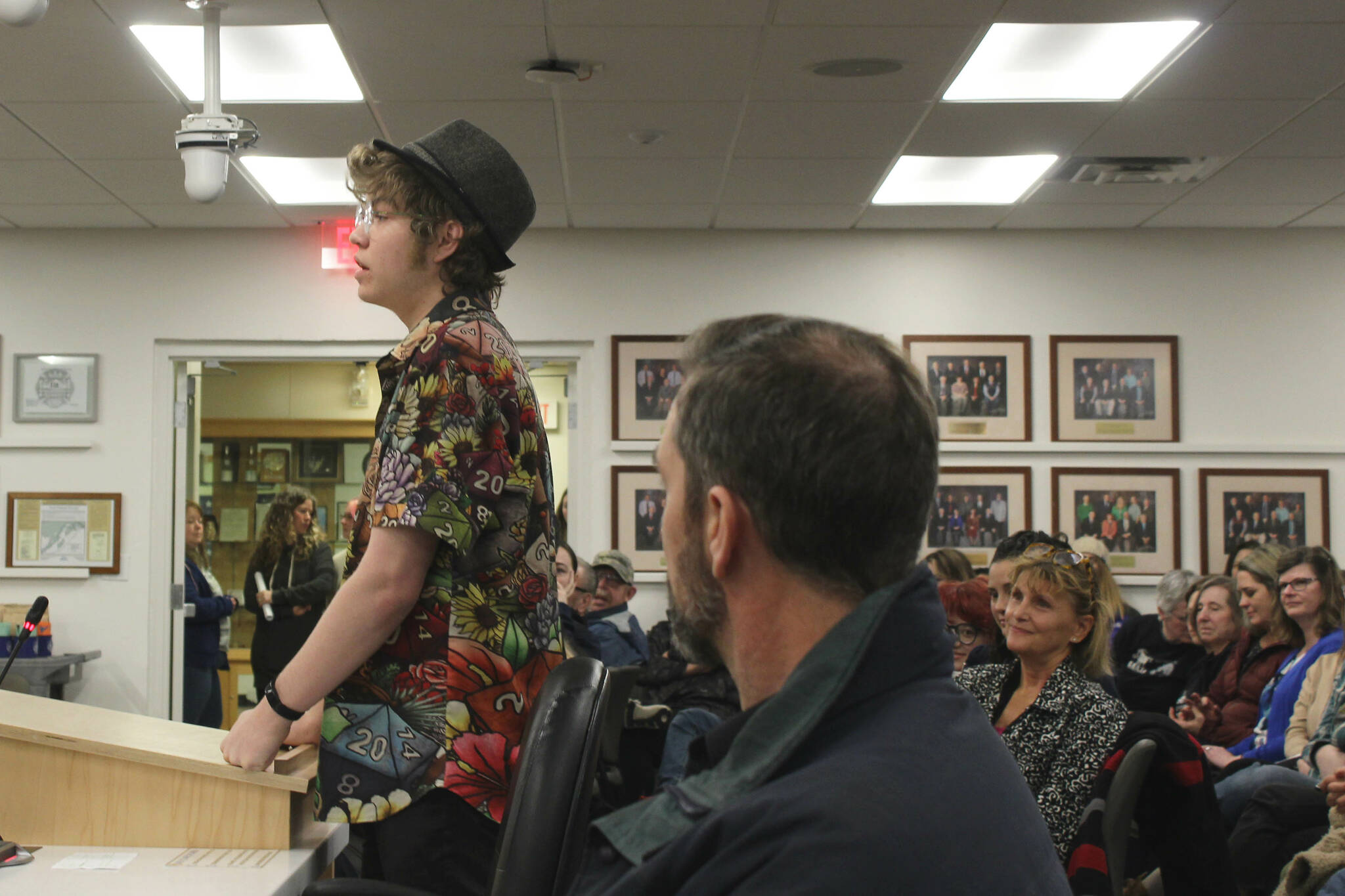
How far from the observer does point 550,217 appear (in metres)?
5.74

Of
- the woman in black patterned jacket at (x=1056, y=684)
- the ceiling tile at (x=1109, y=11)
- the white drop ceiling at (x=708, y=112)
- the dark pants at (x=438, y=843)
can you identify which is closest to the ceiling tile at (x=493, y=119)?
the white drop ceiling at (x=708, y=112)

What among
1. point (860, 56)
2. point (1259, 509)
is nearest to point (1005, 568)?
point (860, 56)

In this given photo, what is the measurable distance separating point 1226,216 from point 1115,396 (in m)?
0.99

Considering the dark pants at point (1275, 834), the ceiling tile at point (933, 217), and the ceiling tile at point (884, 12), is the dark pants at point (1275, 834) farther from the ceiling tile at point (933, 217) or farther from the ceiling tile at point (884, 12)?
the ceiling tile at point (933, 217)

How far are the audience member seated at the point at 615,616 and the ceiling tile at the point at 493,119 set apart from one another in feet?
6.15

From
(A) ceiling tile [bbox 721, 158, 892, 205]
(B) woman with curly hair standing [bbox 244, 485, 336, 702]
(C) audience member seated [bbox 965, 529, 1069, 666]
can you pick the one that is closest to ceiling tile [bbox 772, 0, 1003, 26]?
(A) ceiling tile [bbox 721, 158, 892, 205]

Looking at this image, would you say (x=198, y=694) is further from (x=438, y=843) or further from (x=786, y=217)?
(x=438, y=843)

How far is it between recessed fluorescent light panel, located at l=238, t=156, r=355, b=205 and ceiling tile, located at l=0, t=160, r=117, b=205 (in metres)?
0.72

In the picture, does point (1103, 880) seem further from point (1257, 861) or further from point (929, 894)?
point (929, 894)

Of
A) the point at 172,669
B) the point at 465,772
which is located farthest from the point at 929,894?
the point at 172,669

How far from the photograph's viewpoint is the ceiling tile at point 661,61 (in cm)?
369

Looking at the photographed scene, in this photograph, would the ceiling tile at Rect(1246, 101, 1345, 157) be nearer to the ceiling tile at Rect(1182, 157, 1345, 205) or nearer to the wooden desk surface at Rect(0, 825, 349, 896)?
the ceiling tile at Rect(1182, 157, 1345, 205)

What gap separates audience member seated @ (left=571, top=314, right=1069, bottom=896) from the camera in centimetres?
67

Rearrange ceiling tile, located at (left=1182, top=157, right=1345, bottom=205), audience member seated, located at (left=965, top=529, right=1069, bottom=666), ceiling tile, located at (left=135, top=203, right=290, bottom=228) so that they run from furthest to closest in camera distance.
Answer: ceiling tile, located at (left=135, top=203, right=290, bottom=228), ceiling tile, located at (left=1182, top=157, right=1345, bottom=205), audience member seated, located at (left=965, top=529, right=1069, bottom=666)
